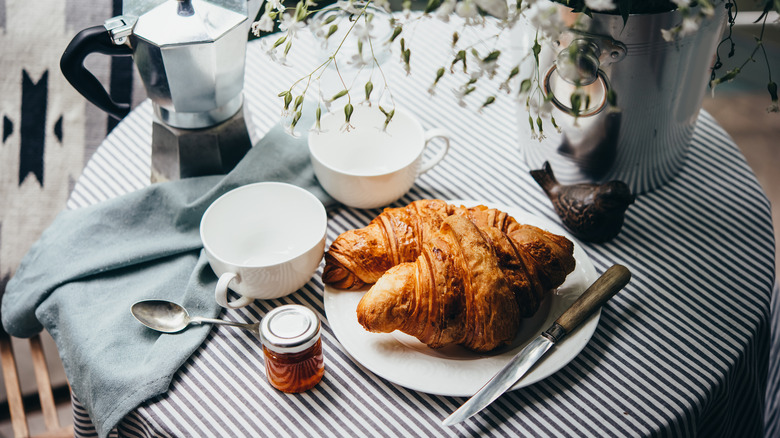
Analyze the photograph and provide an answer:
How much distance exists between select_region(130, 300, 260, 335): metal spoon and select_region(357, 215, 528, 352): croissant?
20 centimetres

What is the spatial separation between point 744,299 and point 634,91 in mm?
338

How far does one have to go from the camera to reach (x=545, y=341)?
2.72 feet

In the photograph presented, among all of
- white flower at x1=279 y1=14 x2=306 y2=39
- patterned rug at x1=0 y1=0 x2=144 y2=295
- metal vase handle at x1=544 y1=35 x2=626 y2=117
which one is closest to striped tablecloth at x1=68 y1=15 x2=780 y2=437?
metal vase handle at x1=544 y1=35 x2=626 y2=117

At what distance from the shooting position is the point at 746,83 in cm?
252

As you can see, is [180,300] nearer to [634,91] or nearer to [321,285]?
[321,285]

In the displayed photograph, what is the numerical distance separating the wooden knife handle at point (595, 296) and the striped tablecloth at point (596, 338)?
54 mm

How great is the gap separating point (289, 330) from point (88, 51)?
1.64ft

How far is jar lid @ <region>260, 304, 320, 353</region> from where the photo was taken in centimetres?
77

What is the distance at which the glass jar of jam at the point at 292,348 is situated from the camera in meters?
0.77

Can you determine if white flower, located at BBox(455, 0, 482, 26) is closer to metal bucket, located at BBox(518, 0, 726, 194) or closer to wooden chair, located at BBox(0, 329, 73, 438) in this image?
metal bucket, located at BBox(518, 0, 726, 194)

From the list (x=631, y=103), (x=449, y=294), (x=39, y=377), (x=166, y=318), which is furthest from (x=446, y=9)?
(x=39, y=377)

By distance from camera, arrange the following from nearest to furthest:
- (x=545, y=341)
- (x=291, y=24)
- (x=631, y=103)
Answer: (x=291, y=24) < (x=545, y=341) < (x=631, y=103)

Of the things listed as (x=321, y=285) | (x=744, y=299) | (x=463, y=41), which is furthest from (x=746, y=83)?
(x=321, y=285)

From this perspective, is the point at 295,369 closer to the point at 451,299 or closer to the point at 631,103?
the point at 451,299
